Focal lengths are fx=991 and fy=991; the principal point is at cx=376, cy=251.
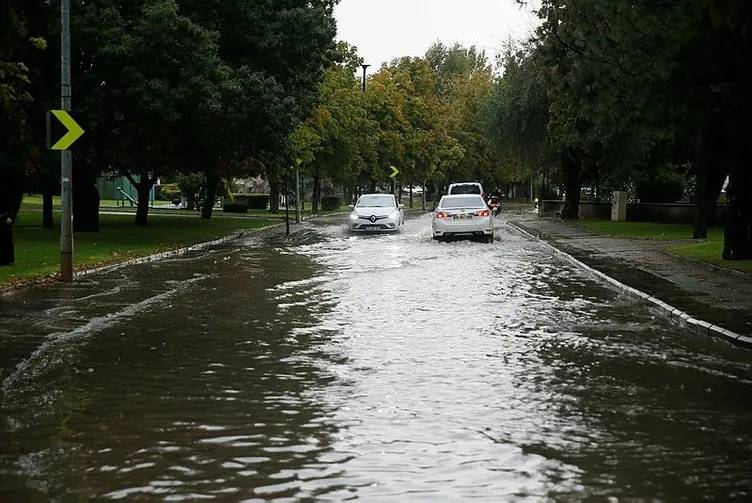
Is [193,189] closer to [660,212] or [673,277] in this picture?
[660,212]

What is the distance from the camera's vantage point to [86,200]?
35.0 meters

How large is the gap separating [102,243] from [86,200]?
667 cm

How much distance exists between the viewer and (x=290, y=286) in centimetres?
1856

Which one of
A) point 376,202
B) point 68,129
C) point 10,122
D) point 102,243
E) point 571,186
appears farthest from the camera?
point 571,186

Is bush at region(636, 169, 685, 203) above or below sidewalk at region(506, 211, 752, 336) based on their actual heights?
above

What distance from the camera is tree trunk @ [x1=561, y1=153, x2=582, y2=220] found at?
52.1 meters

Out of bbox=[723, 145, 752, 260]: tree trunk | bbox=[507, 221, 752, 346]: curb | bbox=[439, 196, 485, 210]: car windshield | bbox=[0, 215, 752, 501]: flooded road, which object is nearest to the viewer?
bbox=[0, 215, 752, 501]: flooded road

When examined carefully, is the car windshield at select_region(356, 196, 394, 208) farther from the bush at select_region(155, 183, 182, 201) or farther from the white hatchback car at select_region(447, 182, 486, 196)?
the bush at select_region(155, 183, 182, 201)

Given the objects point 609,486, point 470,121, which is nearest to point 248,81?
point 609,486

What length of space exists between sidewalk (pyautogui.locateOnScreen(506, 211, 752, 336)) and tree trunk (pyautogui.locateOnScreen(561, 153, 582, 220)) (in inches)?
777

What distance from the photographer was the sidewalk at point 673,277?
1408 cm

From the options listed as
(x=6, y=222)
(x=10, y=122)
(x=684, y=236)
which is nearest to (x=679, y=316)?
(x=6, y=222)

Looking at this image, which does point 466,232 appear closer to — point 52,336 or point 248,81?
point 248,81

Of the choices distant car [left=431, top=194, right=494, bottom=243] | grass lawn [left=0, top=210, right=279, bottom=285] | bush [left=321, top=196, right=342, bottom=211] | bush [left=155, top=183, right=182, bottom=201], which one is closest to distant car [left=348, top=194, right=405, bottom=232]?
grass lawn [left=0, top=210, right=279, bottom=285]
